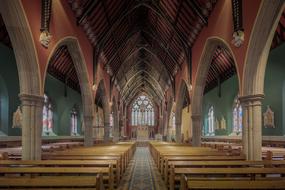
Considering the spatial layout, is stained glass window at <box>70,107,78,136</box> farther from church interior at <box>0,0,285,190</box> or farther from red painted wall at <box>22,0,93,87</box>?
red painted wall at <box>22,0,93,87</box>

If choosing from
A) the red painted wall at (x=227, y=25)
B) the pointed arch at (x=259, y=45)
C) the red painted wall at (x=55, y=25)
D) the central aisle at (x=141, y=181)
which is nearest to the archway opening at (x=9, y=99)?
the red painted wall at (x=55, y=25)

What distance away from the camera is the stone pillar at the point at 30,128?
8.45 meters

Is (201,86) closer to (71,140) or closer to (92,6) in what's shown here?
(92,6)

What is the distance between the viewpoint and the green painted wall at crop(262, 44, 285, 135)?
14.2 m

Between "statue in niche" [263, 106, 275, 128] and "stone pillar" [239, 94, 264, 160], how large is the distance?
6395mm

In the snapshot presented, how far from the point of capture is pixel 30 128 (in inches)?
334

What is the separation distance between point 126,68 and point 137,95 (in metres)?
16.5

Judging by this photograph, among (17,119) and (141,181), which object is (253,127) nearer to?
(141,181)

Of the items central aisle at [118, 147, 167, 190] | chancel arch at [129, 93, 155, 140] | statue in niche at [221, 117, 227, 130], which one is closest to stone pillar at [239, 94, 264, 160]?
central aisle at [118, 147, 167, 190]

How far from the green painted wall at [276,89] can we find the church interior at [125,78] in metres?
0.05

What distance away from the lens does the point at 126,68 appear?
1168 inches

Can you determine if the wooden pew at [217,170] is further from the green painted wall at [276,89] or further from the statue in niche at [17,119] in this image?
the statue in niche at [17,119]

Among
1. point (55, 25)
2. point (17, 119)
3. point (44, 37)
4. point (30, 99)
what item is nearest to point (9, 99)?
point (17, 119)

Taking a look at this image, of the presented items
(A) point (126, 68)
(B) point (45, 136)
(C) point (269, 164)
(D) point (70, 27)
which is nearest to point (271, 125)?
(C) point (269, 164)
